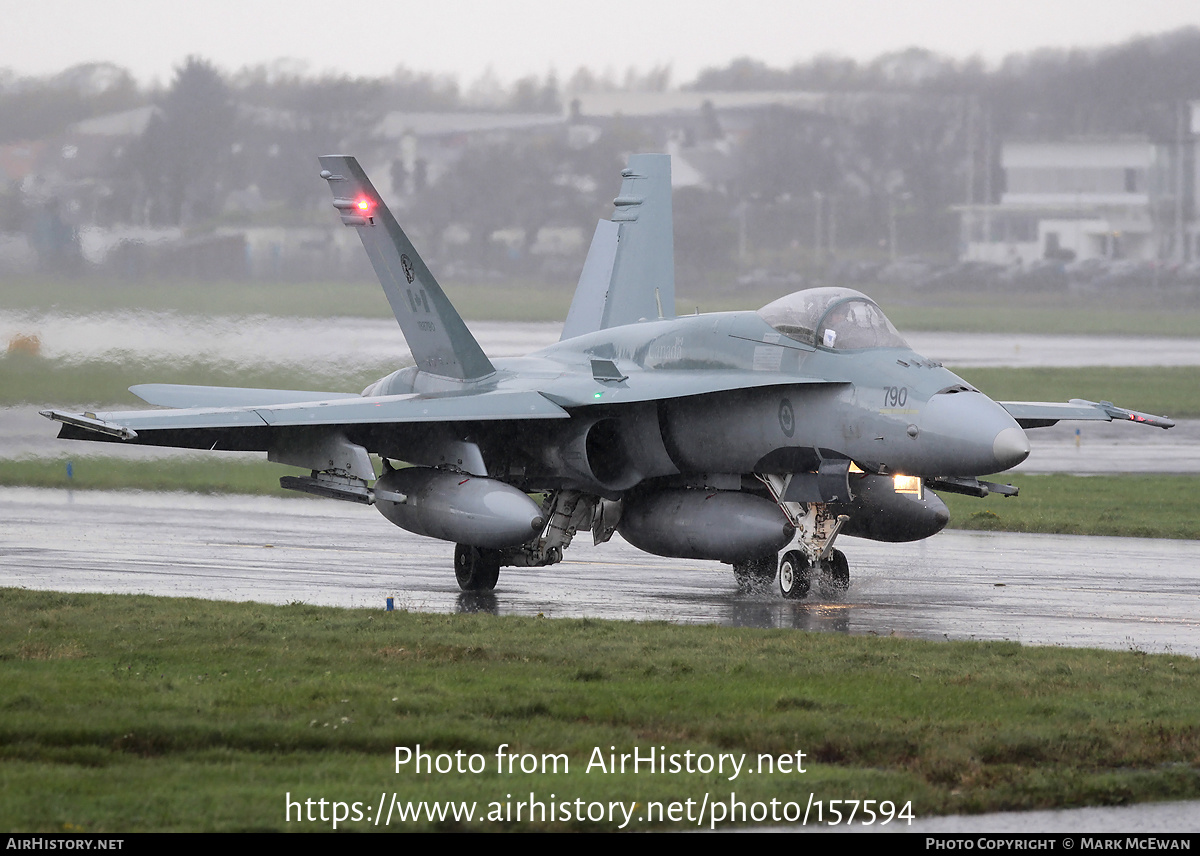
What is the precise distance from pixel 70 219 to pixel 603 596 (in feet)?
67.3

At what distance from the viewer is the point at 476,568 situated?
640 inches

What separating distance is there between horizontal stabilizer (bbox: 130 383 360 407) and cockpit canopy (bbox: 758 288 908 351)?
5934 millimetres

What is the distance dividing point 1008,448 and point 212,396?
32.5ft

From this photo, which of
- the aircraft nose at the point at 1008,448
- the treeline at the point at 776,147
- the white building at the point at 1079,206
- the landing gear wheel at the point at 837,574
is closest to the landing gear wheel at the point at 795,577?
the landing gear wheel at the point at 837,574

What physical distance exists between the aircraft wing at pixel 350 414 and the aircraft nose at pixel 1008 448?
4481mm

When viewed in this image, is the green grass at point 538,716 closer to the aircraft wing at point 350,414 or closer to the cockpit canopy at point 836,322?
the aircraft wing at point 350,414

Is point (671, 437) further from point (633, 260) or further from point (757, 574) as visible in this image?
point (633, 260)

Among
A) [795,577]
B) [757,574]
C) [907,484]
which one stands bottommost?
[757,574]

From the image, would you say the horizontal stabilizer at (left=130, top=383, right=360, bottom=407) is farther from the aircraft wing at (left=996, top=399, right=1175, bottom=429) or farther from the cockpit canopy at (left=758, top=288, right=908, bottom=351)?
the aircraft wing at (left=996, top=399, right=1175, bottom=429)

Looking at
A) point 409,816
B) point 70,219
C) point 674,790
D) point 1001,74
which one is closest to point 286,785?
point 409,816

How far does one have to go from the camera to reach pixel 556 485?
54.6ft

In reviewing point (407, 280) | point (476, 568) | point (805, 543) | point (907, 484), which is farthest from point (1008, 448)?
point (407, 280)

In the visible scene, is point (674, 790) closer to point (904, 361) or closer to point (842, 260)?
point (904, 361)
